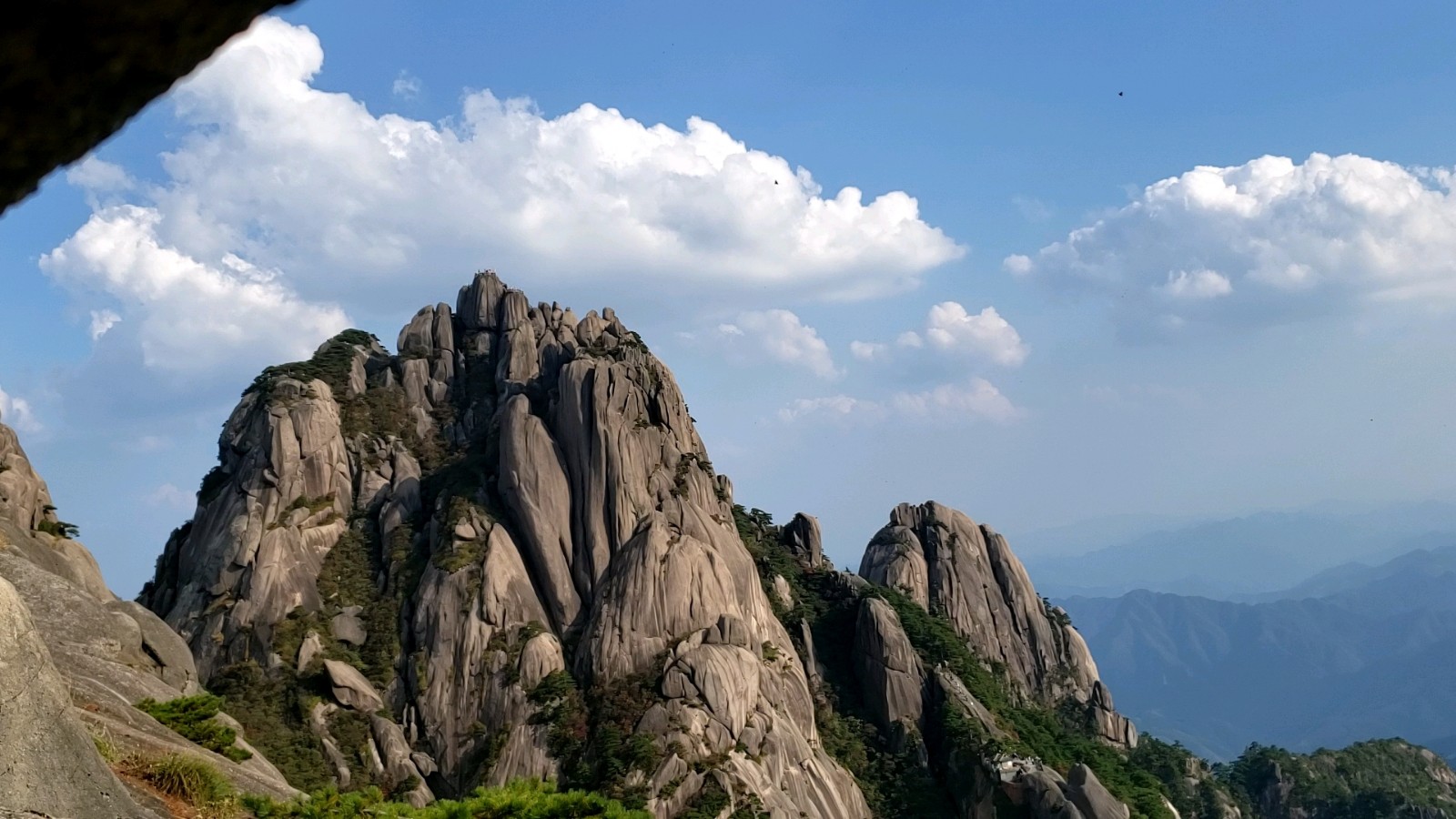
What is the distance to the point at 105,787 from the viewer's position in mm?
14414

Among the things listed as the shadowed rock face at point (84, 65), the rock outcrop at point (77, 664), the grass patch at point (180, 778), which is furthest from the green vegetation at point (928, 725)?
the shadowed rock face at point (84, 65)

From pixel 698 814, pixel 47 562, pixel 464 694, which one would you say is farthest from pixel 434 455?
pixel 47 562

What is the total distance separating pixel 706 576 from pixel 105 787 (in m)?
52.3

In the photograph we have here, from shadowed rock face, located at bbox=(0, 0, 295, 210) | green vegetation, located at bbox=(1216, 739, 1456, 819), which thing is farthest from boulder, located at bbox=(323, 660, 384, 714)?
green vegetation, located at bbox=(1216, 739, 1456, 819)

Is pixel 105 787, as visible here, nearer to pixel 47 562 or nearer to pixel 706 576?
pixel 47 562

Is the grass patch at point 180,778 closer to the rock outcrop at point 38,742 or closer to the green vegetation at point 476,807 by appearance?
the green vegetation at point 476,807

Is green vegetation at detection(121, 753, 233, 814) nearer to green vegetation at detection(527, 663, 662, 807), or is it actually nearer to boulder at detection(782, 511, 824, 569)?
green vegetation at detection(527, 663, 662, 807)

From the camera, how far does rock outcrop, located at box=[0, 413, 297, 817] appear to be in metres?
13.7

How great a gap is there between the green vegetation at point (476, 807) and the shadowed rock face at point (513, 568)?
33.4 m

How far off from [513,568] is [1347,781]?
82.9m

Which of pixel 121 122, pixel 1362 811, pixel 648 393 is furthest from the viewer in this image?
pixel 1362 811

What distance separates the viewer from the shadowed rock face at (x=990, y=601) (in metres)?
88.7

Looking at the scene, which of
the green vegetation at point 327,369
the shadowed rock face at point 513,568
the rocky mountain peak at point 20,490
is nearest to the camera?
the rocky mountain peak at point 20,490

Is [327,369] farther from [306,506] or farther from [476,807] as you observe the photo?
[476,807]
